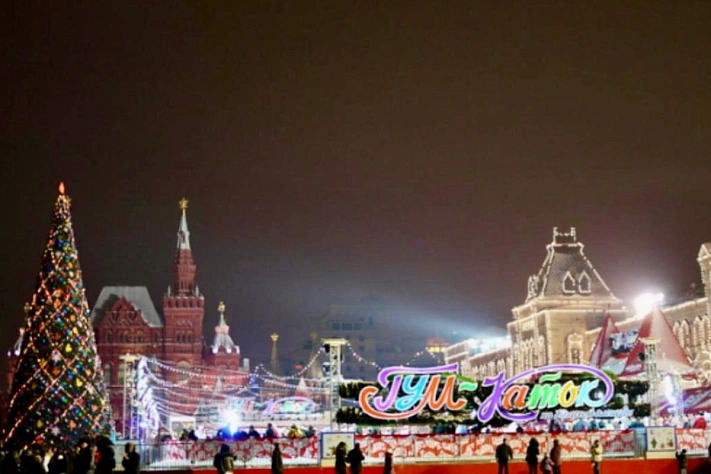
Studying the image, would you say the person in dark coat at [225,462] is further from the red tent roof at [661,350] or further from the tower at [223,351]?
the tower at [223,351]

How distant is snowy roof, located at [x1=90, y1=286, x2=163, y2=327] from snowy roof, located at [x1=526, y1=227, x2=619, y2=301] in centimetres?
4533

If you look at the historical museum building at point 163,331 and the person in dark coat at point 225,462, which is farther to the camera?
the historical museum building at point 163,331

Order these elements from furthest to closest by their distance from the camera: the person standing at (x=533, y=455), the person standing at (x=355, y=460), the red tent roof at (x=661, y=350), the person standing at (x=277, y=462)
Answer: the red tent roof at (x=661, y=350), the person standing at (x=533, y=455), the person standing at (x=277, y=462), the person standing at (x=355, y=460)

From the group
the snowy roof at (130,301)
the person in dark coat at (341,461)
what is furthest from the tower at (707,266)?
the snowy roof at (130,301)

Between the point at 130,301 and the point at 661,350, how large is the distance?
70.3m

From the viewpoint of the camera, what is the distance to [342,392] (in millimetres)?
34562

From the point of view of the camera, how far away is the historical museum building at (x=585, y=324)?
57.2 meters

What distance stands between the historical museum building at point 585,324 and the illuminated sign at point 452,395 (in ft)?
72.9

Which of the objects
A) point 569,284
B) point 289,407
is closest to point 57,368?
point 289,407

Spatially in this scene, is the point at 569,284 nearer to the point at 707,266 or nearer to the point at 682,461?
the point at 707,266

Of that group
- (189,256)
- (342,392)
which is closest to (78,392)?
(342,392)

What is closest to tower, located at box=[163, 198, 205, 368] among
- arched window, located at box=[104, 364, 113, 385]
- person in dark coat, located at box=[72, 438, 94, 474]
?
arched window, located at box=[104, 364, 113, 385]

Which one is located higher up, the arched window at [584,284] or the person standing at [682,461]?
the arched window at [584,284]

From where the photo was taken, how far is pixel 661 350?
55.4 meters
